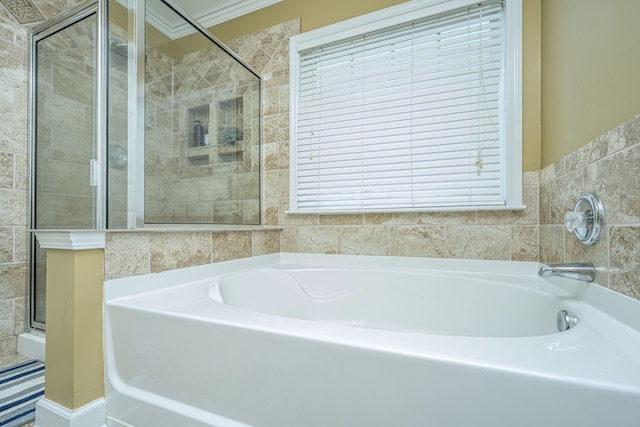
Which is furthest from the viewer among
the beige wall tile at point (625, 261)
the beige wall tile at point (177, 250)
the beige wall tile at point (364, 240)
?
the beige wall tile at point (364, 240)

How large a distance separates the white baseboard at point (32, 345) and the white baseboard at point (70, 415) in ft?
2.44

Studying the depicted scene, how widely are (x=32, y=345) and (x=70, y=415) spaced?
3.27ft

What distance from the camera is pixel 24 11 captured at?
176 centimetres

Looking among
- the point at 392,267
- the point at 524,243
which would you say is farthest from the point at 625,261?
the point at 392,267

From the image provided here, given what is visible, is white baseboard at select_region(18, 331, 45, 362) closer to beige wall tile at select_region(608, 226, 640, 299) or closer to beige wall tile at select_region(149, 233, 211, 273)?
beige wall tile at select_region(149, 233, 211, 273)

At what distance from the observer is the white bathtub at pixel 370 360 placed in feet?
1.79

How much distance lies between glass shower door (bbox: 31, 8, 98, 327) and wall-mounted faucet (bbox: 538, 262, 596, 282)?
213 centimetres

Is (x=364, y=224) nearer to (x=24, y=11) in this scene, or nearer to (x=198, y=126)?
(x=198, y=126)

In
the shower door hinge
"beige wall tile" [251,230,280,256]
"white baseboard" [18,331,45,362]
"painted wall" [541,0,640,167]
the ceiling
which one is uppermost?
the ceiling

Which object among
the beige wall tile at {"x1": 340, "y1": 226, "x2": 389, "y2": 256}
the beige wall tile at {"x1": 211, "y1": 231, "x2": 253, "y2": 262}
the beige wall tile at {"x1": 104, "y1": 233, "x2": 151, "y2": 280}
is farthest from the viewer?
the beige wall tile at {"x1": 340, "y1": 226, "x2": 389, "y2": 256}

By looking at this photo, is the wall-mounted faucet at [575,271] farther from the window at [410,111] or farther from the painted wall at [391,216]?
the window at [410,111]

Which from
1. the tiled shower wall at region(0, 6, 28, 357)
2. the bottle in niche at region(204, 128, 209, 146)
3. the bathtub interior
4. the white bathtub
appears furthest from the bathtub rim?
the tiled shower wall at region(0, 6, 28, 357)

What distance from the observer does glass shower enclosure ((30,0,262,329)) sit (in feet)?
4.82

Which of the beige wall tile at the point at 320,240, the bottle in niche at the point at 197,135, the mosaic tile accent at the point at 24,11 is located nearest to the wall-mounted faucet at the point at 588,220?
the beige wall tile at the point at 320,240
